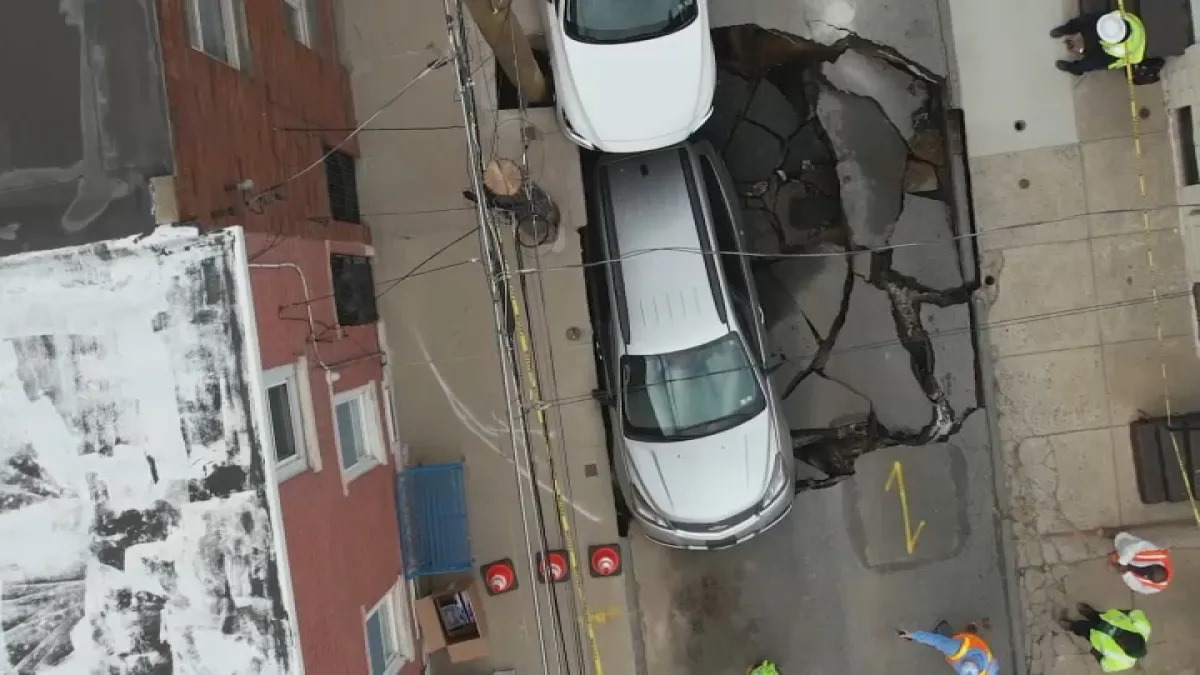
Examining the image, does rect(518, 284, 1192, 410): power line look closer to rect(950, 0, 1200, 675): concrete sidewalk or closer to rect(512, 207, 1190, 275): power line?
rect(950, 0, 1200, 675): concrete sidewalk

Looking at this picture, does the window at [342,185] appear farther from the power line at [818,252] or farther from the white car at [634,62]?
the white car at [634,62]

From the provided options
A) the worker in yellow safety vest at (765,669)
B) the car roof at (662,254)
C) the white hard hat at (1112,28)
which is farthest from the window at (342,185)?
the white hard hat at (1112,28)

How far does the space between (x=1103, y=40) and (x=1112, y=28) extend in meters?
0.12

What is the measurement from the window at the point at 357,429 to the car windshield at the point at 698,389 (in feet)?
8.17

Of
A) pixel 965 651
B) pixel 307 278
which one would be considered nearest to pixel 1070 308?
pixel 965 651

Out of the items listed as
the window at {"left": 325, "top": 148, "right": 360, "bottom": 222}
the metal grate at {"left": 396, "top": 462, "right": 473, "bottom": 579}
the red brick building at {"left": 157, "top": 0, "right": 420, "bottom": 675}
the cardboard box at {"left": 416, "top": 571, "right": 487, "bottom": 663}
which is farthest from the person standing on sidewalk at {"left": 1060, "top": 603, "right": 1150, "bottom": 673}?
the window at {"left": 325, "top": 148, "right": 360, "bottom": 222}

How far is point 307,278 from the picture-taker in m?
7.16

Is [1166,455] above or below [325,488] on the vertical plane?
below

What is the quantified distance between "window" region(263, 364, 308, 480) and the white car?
3496 mm

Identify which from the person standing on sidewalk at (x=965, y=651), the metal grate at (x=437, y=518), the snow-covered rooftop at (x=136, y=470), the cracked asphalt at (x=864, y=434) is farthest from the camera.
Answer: the cracked asphalt at (x=864, y=434)

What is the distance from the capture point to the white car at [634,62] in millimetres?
7902

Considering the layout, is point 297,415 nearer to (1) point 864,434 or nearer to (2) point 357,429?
(2) point 357,429

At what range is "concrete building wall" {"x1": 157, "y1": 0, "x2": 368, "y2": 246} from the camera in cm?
552

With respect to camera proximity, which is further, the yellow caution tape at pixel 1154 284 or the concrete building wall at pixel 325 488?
the yellow caution tape at pixel 1154 284
